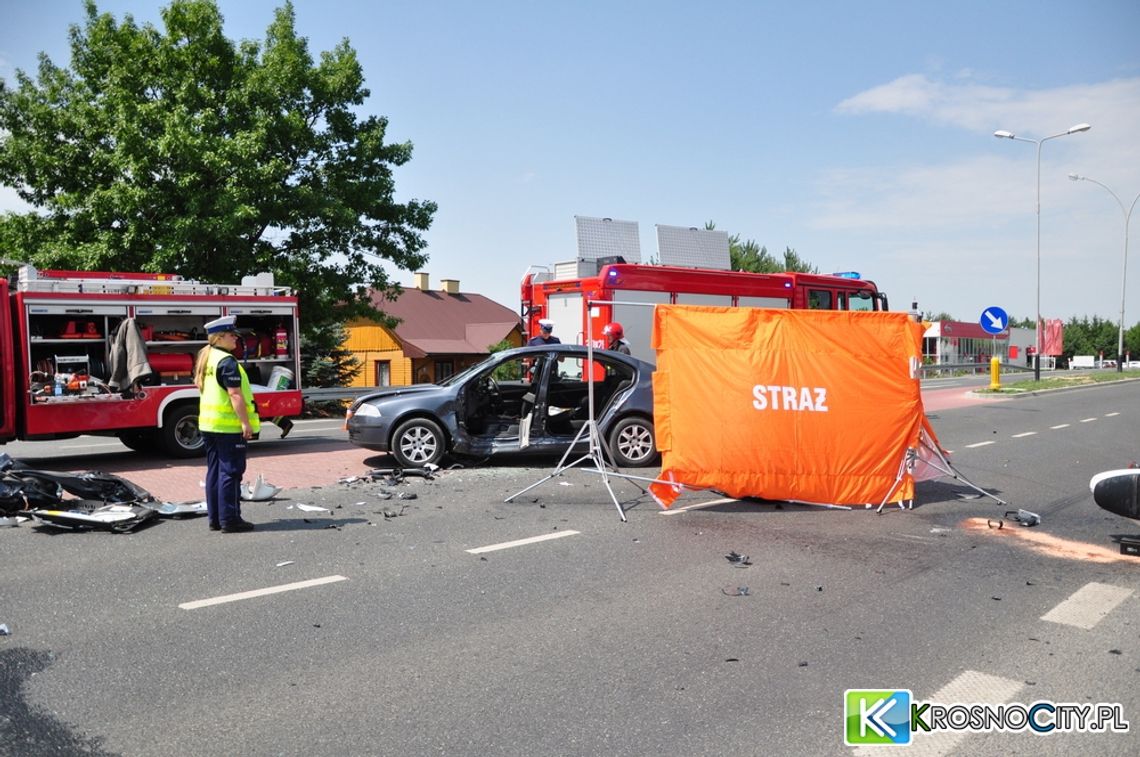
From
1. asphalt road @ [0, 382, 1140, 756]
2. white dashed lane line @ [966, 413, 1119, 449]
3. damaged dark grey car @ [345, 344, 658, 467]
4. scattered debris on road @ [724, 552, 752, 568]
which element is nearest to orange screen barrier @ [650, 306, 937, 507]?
asphalt road @ [0, 382, 1140, 756]

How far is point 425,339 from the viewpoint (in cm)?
5100

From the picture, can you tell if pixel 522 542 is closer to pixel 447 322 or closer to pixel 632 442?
pixel 632 442

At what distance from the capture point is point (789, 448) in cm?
848

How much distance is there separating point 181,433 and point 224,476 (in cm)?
534

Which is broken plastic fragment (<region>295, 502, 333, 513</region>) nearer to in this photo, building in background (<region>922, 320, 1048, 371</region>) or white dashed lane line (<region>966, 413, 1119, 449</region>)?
white dashed lane line (<region>966, 413, 1119, 449</region>)

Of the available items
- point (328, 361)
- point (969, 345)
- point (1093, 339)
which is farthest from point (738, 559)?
point (1093, 339)

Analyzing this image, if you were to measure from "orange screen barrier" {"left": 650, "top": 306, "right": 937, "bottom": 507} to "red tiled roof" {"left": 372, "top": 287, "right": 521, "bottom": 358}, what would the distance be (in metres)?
41.1

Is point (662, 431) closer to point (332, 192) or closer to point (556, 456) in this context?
point (556, 456)

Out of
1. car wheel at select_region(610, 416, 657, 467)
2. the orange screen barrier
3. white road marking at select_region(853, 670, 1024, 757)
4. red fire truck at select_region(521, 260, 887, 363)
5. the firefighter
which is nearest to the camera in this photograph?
white road marking at select_region(853, 670, 1024, 757)

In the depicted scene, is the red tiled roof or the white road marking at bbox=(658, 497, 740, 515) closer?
the white road marking at bbox=(658, 497, 740, 515)

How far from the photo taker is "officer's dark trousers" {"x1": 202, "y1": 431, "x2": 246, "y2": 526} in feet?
24.2

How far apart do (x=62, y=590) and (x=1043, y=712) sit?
5.62 metres

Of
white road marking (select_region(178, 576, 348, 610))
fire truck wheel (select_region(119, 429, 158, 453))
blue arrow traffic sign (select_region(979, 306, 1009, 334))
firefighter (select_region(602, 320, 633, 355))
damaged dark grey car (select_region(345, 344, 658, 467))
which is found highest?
blue arrow traffic sign (select_region(979, 306, 1009, 334))

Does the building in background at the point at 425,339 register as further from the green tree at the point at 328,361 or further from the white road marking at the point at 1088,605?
the white road marking at the point at 1088,605
